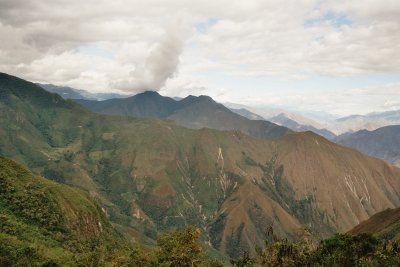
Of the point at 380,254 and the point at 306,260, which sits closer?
the point at 380,254

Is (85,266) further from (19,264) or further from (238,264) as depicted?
(238,264)

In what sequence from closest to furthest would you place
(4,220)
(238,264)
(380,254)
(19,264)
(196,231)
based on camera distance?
(380,254) → (196,231) → (19,264) → (238,264) → (4,220)

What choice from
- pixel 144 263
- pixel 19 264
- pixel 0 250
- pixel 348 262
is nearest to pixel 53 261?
pixel 19 264

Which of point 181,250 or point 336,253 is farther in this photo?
point 336,253

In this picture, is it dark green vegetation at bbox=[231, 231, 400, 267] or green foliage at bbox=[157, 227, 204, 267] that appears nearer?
green foliage at bbox=[157, 227, 204, 267]

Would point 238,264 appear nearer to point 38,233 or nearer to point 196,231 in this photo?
point 196,231

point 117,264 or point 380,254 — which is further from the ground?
point 380,254

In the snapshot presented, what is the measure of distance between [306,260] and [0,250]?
9930 cm

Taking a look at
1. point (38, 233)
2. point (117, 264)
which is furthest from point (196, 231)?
point (38, 233)

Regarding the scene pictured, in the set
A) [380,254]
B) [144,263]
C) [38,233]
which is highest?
[380,254]

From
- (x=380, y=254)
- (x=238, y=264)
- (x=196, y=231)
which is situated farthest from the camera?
(x=238, y=264)

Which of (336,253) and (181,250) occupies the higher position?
(181,250)

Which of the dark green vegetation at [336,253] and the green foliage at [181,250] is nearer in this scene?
the green foliage at [181,250]

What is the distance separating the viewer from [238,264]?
512 feet
